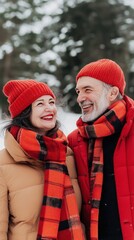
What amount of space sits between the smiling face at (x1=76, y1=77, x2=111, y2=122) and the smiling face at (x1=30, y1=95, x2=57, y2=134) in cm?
24

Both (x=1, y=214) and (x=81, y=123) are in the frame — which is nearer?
(x=1, y=214)

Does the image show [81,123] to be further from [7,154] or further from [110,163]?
[7,154]

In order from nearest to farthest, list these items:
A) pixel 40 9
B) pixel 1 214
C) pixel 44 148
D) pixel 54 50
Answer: pixel 1 214 < pixel 44 148 < pixel 40 9 < pixel 54 50

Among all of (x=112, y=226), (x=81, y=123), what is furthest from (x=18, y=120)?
(x=112, y=226)

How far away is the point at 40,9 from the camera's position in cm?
1788

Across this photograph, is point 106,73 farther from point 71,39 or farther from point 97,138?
point 71,39

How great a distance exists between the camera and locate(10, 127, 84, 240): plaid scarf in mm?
2496

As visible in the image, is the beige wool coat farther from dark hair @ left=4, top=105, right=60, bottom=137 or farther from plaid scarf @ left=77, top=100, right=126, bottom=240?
plaid scarf @ left=77, top=100, right=126, bottom=240

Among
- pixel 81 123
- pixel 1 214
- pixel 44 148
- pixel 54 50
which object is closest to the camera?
pixel 1 214

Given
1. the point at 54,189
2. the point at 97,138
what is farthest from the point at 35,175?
the point at 97,138

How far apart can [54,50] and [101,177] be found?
1711cm

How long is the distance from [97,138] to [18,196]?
65 cm

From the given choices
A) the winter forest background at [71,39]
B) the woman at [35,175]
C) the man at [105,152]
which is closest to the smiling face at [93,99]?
the man at [105,152]

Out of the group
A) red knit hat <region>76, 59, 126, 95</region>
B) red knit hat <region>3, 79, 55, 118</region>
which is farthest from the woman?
red knit hat <region>76, 59, 126, 95</region>
